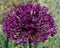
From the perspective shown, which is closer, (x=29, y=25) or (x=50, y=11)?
(x=29, y=25)

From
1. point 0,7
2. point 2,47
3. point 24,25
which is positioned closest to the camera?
point 24,25

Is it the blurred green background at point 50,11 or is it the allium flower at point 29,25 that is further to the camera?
the blurred green background at point 50,11

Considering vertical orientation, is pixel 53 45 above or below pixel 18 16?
below

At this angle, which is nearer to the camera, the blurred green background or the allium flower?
the allium flower

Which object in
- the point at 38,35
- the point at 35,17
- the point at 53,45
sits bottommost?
the point at 53,45

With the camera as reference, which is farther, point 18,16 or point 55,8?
point 55,8

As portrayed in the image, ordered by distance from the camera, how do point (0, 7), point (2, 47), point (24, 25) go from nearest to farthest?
point (24, 25) → point (2, 47) → point (0, 7)

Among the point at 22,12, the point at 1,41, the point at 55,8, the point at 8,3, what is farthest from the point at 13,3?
the point at 22,12

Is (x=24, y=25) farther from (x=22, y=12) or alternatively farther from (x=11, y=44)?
(x=11, y=44)
